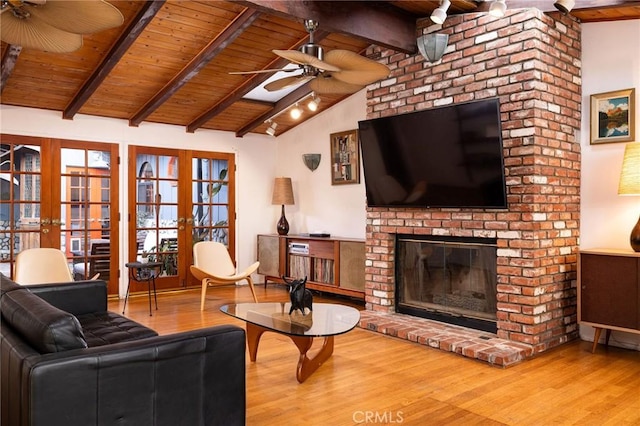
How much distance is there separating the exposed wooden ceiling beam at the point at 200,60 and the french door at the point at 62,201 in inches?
30.1

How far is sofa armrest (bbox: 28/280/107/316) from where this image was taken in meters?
3.62

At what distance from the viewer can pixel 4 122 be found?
5.70m

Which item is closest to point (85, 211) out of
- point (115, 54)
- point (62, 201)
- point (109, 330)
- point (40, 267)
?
point (62, 201)

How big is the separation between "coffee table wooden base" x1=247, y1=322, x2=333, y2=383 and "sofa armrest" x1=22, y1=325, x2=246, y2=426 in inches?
36.1

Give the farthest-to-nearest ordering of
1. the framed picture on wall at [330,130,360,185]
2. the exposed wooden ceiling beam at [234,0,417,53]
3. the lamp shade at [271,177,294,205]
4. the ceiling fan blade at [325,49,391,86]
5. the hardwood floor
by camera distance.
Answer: the lamp shade at [271,177,294,205] → the framed picture on wall at [330,130,360,185] → the exposed wooden ceiling beam at [234,0,417,53] → the ceiling fan blade at [325,49,391,86] → the hardwood floor

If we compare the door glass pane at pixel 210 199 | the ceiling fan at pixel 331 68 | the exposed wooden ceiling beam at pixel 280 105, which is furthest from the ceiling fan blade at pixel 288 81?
the door glass pane at pixel 210 199

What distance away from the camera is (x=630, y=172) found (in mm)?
3797

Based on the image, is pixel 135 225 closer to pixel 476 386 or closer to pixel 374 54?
pixel 374 54

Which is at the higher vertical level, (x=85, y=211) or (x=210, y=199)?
(x=210, y=199)

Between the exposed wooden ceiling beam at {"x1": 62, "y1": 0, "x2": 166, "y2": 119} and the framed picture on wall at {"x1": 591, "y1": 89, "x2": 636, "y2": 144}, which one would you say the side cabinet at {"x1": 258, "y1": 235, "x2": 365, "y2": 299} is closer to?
the framed picture on wall at {"x1": 591, "y1": 89, "x2": 636, "y2": 144}

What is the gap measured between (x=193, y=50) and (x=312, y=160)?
8.62 feet

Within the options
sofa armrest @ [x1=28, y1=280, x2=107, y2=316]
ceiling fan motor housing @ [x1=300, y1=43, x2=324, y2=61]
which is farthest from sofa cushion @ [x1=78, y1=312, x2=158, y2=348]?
ceiling fan motor housing @ [x1=300, y1=43, x2=324, y2=61]

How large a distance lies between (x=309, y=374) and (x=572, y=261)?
261 centimetres

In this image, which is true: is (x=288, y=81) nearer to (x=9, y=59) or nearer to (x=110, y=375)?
(x=110, y=375)
